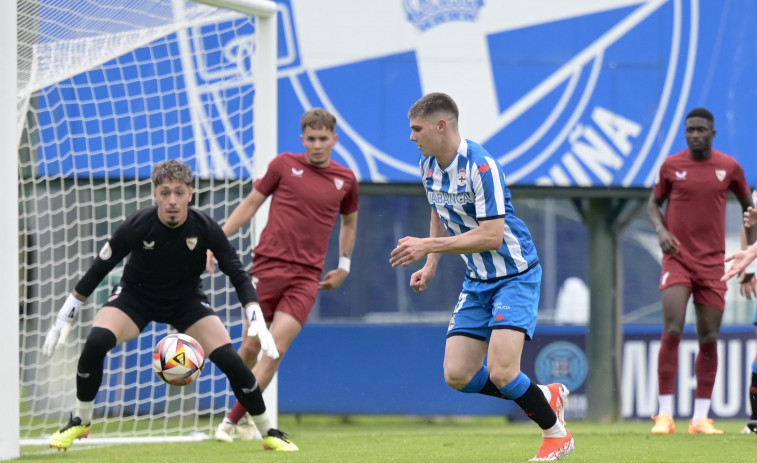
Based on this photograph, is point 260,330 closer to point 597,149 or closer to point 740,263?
point 740,263

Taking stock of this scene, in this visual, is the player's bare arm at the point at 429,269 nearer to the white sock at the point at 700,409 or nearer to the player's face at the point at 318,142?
the player's face at the point at 318,142

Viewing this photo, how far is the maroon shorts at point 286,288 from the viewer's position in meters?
8.27

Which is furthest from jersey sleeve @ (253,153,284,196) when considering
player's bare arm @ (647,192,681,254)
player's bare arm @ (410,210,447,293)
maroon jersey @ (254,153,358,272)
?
player's bare arm @ (647,192,681,254)

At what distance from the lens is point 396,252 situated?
5.65 m

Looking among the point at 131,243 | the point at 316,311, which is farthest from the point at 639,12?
the point at 131,243

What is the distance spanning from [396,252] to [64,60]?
14.7ft

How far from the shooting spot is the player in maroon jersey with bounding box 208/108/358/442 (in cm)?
826

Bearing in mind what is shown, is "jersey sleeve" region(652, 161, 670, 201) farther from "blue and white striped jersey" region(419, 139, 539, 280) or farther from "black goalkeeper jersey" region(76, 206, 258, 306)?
"black goalkeeper jersey" region(76, 206, 258, 306)

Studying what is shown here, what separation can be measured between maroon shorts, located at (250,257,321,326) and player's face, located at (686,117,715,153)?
304cm

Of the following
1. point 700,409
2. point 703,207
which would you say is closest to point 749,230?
point 703,207

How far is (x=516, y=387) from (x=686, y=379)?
6.74m

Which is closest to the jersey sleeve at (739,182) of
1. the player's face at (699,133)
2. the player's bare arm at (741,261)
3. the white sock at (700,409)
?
the player's face at (699,133)

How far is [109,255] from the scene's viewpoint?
7.09 meters

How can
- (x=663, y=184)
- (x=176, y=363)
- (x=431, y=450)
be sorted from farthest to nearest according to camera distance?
(x=663, y=184) < (x=431, y=450) < (x=176, y=363)
